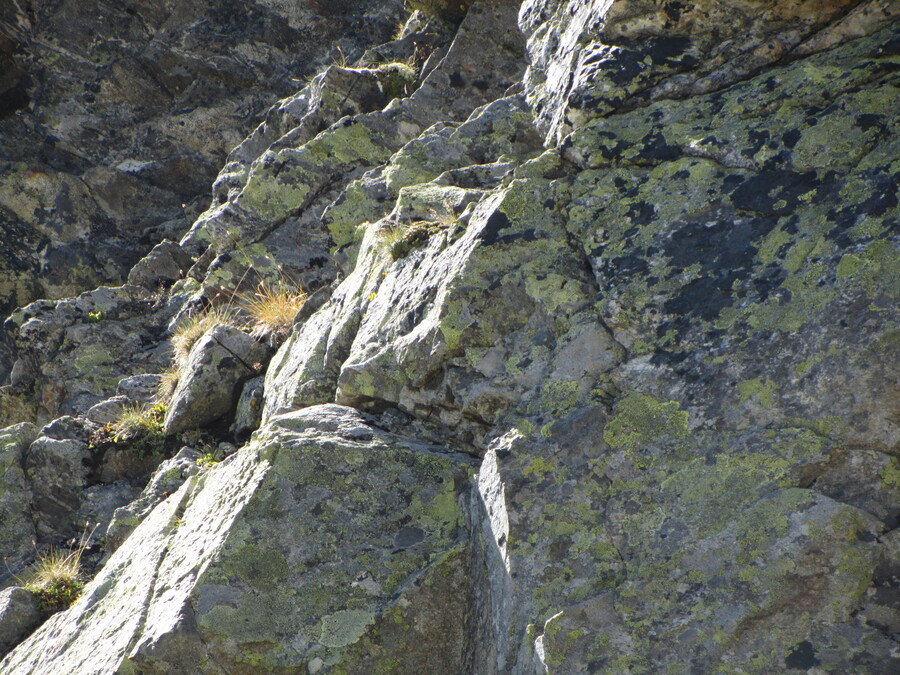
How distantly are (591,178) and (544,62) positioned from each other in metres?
2.14

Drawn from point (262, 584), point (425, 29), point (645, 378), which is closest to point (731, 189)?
point (645, 378)

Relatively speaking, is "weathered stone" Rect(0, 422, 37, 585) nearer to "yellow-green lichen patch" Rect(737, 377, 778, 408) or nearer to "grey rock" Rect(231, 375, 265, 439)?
"grey rock" Rect(231, 375, 265, 439)

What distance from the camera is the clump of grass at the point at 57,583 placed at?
22.6 feet

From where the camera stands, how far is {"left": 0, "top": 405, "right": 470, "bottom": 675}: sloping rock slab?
455cm

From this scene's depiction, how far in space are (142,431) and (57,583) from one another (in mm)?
2084

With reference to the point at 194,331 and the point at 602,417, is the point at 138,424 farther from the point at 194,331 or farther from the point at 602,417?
the point at 602,417

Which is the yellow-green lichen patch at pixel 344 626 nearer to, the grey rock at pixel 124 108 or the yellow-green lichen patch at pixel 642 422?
the yellow-green lichen patch at pixel 642 422

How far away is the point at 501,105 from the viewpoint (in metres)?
8.54

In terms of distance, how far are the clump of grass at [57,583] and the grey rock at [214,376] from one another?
1652 millimetres

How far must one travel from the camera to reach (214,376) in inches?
327

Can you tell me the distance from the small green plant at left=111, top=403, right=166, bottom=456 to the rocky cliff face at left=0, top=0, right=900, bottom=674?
1392mm

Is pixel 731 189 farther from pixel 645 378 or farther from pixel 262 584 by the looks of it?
pixel 262 584

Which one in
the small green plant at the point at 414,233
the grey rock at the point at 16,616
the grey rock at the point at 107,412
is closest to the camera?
the small green plant at the point at 414,233

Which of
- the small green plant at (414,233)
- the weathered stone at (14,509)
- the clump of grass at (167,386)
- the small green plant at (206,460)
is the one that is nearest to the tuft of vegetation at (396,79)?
the clump of grass at (167,386)
